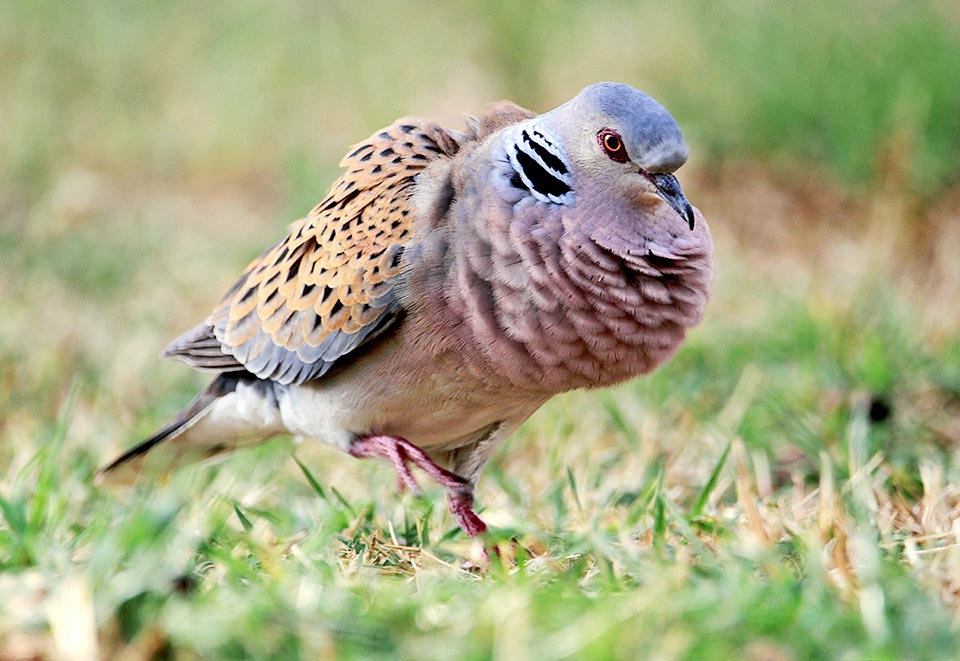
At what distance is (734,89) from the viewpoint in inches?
269

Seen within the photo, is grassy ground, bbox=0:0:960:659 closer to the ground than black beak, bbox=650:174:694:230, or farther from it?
closer to the ground

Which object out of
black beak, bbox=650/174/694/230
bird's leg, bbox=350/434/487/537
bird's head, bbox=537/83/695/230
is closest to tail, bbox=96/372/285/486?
bird's leg, bbox=350/434/487/537

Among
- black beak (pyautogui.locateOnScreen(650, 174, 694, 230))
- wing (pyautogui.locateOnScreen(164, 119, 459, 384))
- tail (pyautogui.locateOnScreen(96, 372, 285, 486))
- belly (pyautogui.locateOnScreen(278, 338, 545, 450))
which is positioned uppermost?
black beak (pyautogui.locateOnScreen(650, 174, 694, 230))

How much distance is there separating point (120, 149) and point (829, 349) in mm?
5259

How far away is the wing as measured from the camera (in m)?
3.31

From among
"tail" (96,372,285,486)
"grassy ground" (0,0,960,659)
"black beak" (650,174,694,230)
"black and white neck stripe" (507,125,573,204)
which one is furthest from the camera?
"tail" (96,372,285,486)

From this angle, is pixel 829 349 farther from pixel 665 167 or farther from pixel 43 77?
pixel 43 77

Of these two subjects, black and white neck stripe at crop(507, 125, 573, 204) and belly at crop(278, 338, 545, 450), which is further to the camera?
belly at crop(278, 338, 545, 450)

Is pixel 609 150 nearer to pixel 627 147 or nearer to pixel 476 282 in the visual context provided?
pixel 627 147

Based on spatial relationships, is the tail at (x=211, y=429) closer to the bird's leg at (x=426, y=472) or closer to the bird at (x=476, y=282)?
the bird at (x=476, y=282)

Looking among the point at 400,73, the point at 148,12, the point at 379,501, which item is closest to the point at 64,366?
the point at 379,501

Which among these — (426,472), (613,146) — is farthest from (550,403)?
(613,146)

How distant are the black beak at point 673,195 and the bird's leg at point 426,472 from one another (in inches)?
37.0

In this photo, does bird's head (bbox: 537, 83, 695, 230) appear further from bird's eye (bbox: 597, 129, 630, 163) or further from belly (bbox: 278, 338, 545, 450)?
belly (bbox: 278, 338, 545, 450)
